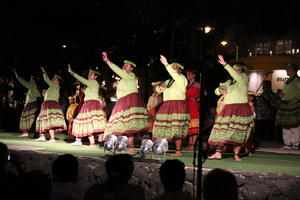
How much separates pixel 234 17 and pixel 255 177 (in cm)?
761

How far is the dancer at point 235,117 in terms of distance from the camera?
8.60m

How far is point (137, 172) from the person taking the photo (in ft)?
24.8

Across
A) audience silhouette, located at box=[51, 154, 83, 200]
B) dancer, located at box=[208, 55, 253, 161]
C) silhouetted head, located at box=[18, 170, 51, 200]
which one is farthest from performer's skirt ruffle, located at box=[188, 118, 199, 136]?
silhouetted head, located at box=[18, 170, 51, 200]

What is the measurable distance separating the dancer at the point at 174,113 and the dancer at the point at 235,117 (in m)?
0.70

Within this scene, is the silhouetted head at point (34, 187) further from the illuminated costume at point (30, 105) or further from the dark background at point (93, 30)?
the dark background at point (93, 30)

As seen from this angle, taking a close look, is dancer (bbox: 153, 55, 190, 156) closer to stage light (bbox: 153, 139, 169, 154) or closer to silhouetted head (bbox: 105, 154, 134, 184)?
stage light (bbox: 153, 139, 169, 154)

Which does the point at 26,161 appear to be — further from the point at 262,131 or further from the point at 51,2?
the point at 51,2

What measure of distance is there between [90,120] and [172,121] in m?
2.49

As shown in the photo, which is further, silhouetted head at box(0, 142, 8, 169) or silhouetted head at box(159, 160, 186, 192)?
silhouetted head at box(0, 142, 8, 169)

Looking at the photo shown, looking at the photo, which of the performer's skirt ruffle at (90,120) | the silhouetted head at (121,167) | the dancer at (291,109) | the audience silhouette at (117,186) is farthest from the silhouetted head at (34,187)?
the dancer at (291,109)

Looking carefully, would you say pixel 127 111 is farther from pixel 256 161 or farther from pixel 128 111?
pixel 256 161

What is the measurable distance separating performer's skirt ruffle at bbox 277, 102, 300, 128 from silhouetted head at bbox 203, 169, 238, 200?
25.4 ft

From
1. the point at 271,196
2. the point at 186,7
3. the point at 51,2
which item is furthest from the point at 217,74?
the point at 271,196

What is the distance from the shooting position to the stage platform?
6.66 m
